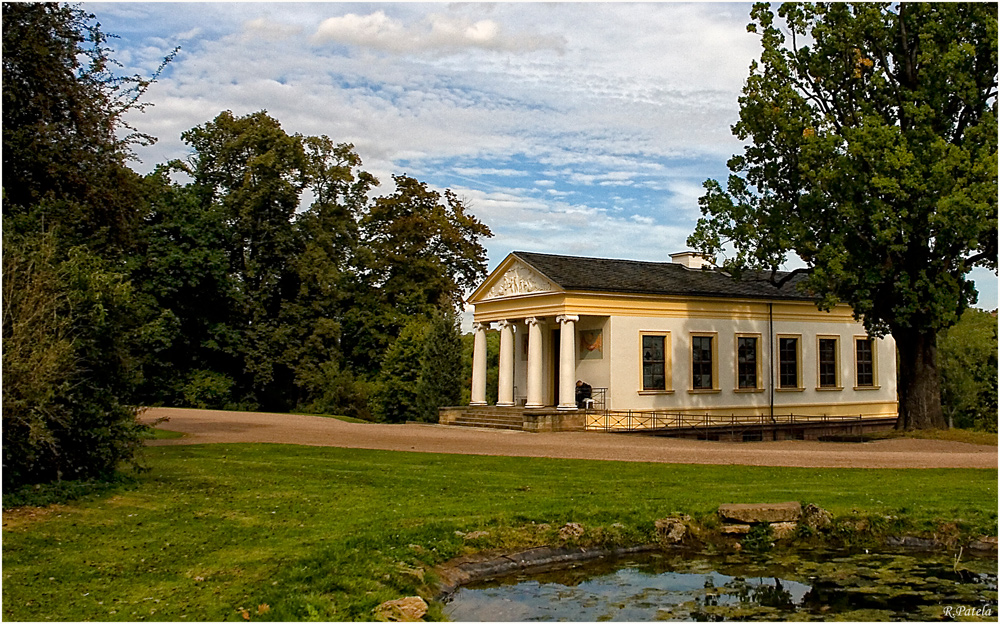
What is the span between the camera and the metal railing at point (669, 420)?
32.4 meters

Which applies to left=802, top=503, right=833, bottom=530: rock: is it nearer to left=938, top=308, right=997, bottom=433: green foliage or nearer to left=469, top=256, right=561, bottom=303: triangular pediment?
left=469, top=256, right=561, bottom=303: triangular pediment

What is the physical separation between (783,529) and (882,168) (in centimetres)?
1740

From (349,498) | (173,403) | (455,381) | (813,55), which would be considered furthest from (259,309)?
(349,498)

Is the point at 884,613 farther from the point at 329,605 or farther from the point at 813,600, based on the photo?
the point at 329,605

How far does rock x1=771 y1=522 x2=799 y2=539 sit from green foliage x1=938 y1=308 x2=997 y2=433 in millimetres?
39686

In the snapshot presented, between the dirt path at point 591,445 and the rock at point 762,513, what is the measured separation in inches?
327

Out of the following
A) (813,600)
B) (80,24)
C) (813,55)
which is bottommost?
(813,600)

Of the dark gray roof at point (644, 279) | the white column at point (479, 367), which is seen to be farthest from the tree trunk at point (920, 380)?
the white column at point (479, 367)

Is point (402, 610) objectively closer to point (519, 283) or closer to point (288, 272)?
point (519, 283)

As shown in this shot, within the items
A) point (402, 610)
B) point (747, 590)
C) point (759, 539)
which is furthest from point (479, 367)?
point (402, 610)

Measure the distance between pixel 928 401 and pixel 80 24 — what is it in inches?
1037

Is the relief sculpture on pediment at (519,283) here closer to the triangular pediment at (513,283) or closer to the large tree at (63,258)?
the triangular pediment at (513,283)

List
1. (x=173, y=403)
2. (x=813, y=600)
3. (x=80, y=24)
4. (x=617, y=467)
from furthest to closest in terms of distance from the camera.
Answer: (x=173, y=403) → (x=617, y=467) → (x=80, y=24) → (x=813, y=600)

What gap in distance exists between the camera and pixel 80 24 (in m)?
17.5
